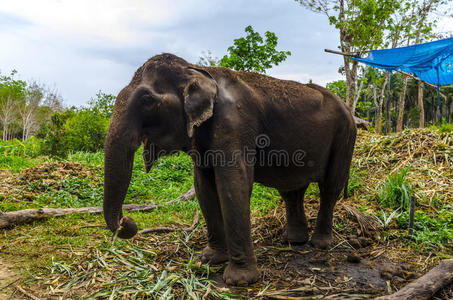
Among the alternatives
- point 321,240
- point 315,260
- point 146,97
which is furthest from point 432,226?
point 146,97

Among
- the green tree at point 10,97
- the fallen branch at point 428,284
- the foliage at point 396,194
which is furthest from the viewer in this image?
the green tree at point 10,97

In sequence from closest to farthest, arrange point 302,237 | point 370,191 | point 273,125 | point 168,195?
point 273,125
point 302,237
point 370,191
point 168,195

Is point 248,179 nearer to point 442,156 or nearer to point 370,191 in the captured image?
point 370,191

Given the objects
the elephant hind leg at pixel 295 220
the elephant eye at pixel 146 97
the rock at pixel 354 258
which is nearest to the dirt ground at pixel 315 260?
the rock at pixel 354 258

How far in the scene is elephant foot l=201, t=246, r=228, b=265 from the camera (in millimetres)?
3350

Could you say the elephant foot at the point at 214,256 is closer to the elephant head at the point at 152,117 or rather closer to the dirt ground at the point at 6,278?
the elephant head at the point at 152,117

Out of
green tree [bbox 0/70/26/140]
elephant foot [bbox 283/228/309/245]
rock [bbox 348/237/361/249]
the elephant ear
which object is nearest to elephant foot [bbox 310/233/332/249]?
elephant foot [bbox 283/228/309/245]

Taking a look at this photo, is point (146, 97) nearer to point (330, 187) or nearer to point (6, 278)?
point (6, 278)

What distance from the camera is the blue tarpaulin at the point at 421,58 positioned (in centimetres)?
846

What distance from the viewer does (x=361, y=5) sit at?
493 inches

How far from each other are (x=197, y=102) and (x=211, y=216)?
1.31 metres

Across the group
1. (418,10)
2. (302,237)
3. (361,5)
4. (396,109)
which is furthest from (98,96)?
(396,109)

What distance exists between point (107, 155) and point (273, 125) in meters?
1.52

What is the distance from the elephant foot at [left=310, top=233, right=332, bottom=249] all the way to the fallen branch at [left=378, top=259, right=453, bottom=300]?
1167 mm
